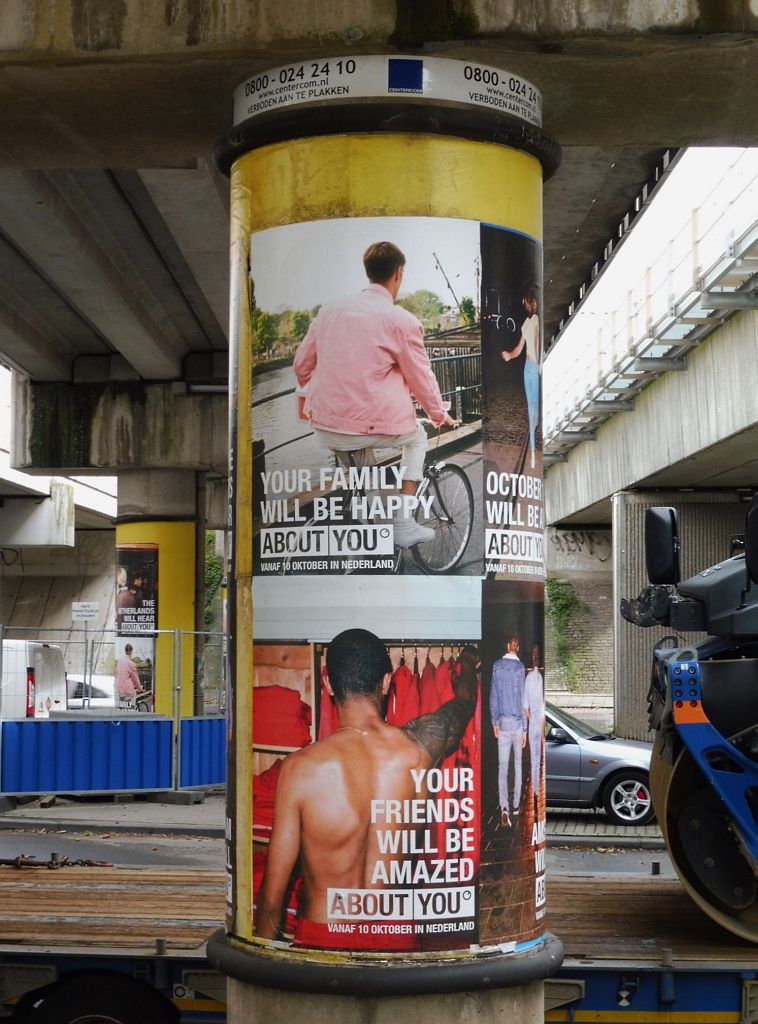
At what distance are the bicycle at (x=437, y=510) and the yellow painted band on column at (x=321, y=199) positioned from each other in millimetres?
489

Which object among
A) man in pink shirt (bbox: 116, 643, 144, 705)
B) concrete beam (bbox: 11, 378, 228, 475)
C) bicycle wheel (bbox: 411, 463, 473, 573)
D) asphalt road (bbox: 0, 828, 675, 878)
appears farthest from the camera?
concrete beam (bbox: 11, 378, 228, 475)

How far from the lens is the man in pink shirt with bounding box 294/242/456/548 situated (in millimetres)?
5629

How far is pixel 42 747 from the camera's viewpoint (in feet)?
57.3

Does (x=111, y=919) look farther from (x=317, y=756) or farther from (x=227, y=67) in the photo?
(x=227, y=67)

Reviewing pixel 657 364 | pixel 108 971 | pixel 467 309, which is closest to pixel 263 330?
pixel 467 309

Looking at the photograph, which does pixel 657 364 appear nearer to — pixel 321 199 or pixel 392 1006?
pixel 321 199

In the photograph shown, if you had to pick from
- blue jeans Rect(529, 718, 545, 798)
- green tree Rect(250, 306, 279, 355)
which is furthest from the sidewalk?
green tree Rect(250, 306, 279, 355)

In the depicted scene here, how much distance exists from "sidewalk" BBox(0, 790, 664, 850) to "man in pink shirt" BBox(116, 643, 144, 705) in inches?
164

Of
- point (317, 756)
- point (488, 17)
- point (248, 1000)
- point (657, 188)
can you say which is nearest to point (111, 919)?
point (248, 1000)

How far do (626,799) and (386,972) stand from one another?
466 inches

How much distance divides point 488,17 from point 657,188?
8.82 m

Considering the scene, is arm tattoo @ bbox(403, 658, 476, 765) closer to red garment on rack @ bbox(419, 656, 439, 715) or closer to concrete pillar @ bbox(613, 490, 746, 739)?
red garment on rack @ bbox(419, 656, 439, 715)

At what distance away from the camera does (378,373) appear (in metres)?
5.66

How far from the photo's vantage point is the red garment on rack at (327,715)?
5.56 m
